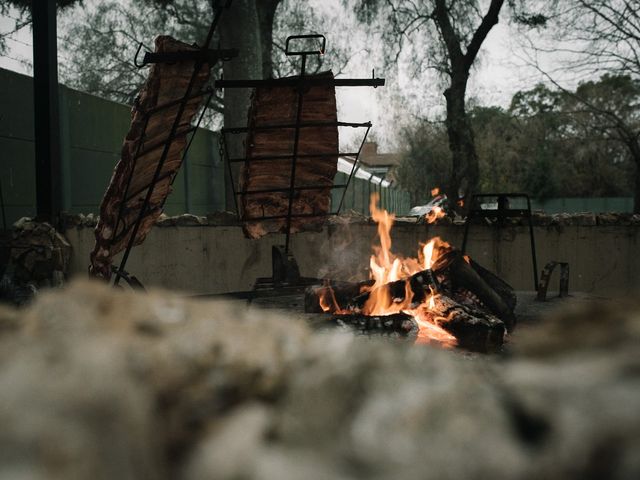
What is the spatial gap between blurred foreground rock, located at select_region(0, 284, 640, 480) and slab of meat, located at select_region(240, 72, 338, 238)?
177 inches

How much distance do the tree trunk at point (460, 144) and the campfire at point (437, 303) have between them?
9262mm

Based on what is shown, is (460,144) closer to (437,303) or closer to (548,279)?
(548,279)

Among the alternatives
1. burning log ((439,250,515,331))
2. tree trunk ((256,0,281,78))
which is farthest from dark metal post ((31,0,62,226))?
tree trunk ((256,0,281,78))

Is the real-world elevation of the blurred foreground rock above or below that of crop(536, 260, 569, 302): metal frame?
above

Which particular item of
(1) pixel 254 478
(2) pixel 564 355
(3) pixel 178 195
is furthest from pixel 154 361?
(3) pixel 178 195

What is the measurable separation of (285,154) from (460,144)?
9.13 m

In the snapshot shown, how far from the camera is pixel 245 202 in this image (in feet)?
18.1

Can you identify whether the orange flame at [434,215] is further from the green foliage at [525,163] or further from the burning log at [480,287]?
the green foliage at [525,163]

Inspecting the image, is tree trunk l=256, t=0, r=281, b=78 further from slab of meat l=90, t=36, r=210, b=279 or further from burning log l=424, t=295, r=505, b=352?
burning log l=424, t=295, r=505, b=352

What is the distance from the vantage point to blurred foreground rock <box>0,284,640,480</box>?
520 mm

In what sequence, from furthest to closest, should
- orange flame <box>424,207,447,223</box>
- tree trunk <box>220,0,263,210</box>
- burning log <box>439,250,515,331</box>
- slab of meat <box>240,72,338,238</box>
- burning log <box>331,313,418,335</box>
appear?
tree trunk <box>220,0,263,210</box>
orange flame <box>424,207,447,223</box>
slab of meat <box>240,72,338,238</box>
burning log <box>439,250,515,331</box>
burning log <box>331,313,418,335</box>

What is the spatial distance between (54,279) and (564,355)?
Answer: 7.10m

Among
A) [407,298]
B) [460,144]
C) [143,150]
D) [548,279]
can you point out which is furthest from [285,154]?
[460,144]

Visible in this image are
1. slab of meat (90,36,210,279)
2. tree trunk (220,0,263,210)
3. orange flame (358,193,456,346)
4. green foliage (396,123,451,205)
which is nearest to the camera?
orange flame (358,193,456,346)
